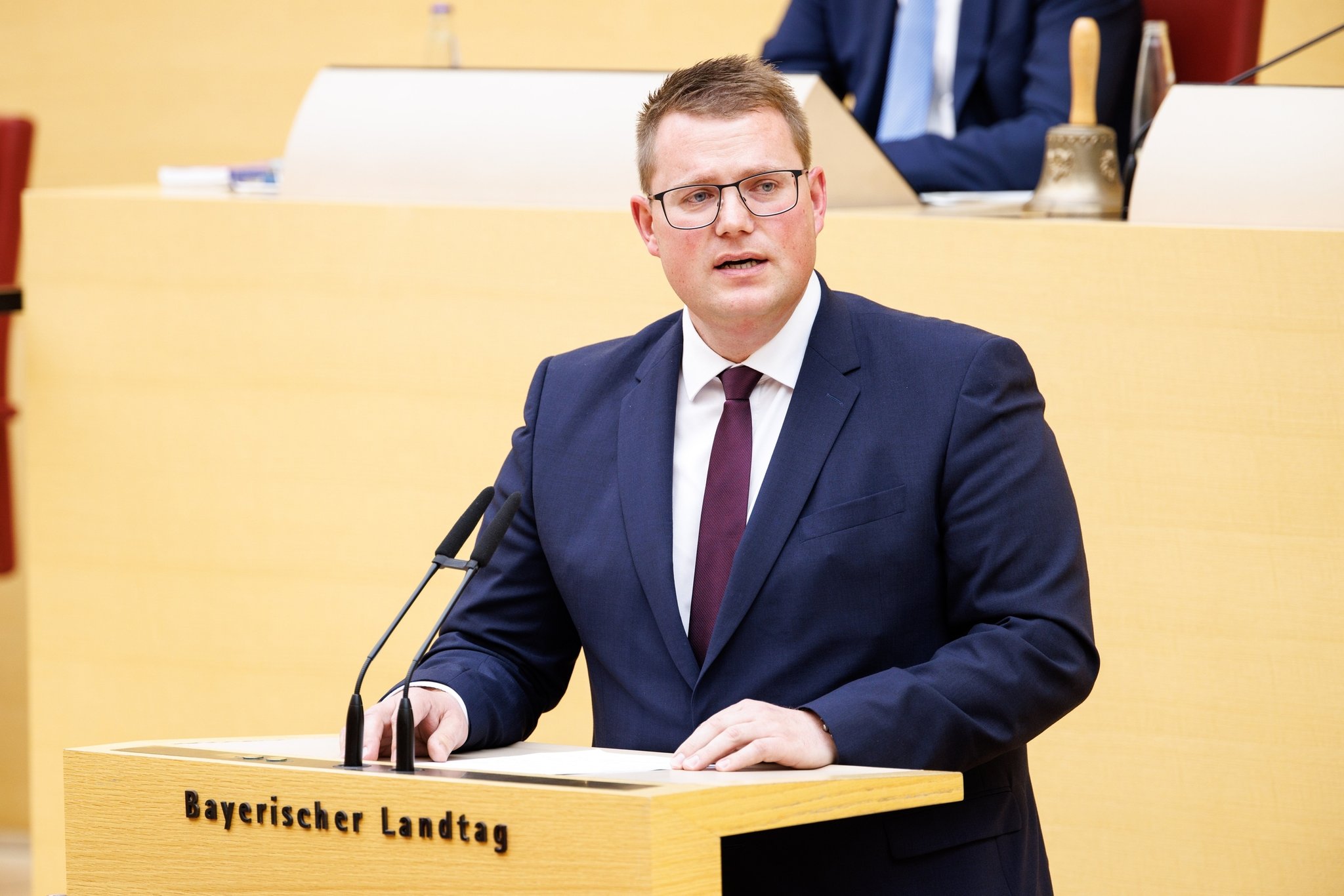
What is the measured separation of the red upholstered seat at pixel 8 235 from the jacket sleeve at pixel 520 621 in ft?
6.95

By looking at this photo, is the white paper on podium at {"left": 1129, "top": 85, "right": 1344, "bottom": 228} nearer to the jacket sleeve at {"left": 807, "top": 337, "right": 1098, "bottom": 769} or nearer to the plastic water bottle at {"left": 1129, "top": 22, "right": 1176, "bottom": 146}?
the plastic water bottle at {"left": 1129, "top": 22, "right": 1176, "bottom": 146}

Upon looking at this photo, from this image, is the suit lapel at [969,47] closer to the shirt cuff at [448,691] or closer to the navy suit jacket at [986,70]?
the navy suit jacket at [986,70]

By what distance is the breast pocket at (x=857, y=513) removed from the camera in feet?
4.96

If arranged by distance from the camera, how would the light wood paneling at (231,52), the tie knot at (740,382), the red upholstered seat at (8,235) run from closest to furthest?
the tie knot at (740,382) < the red upholstered seat at (8,235) < the light wood paneling at (231,52)

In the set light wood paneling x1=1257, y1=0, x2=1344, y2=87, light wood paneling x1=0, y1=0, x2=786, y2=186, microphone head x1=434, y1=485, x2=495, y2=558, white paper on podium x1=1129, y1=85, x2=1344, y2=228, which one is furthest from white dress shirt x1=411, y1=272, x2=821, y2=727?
light wood paneling x1=0, y1=0, x2=786, y2=186

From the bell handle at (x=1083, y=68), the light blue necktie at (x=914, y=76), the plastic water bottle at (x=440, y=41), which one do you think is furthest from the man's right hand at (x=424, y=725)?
the light blue necktie at (x=914, y=76)

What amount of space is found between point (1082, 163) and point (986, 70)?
2.61 feet

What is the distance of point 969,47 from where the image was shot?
9.80ft

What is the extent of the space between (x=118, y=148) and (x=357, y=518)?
2984 mm

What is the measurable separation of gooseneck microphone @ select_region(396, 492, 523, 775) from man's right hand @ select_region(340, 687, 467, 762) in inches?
0.7

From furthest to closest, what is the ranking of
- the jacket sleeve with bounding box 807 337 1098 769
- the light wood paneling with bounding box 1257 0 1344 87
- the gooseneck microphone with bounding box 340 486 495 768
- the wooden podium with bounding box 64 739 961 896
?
the light wood paneling with bounding box 1257 0 1344 87
the jacket sleeve with bounding box 807 337 1098 769
the gooseneck microphone with bounding box 340 486 495 768
the wooden podium with bounding box 64 739 961 896

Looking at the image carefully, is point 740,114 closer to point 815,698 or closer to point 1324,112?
point 815,698

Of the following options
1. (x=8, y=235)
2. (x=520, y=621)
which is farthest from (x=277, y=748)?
(x=8, y=235)

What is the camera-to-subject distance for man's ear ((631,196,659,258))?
1.66 metres
